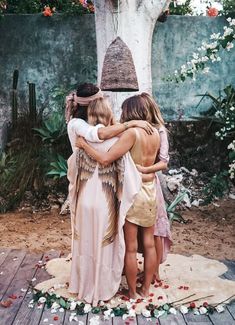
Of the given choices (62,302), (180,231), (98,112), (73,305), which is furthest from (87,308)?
(180,231)

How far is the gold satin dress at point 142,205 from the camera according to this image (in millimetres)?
3729

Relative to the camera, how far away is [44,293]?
393 centimetres

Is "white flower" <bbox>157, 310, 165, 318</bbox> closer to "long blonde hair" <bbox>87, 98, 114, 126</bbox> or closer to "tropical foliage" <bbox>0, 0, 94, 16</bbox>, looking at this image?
"long blonde hair" <bbox>87, 98, 114, 126</bbox>

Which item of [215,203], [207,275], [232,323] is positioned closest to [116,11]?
[215,203]

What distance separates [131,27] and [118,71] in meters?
1.56

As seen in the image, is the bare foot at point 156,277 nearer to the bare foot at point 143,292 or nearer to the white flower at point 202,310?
the bare foot at point 143,292

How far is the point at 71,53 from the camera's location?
7.81 metres

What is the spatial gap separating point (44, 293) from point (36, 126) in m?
3.92

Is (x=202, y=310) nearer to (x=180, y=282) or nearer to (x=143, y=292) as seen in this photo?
(x=143, y=292)

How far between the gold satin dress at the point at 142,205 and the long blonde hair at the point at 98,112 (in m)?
0.28

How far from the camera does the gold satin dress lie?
373 centimetres

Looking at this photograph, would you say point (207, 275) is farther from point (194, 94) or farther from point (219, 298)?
point (194, 94)

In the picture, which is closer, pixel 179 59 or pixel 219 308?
pixel 219 308

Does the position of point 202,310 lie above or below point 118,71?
below
